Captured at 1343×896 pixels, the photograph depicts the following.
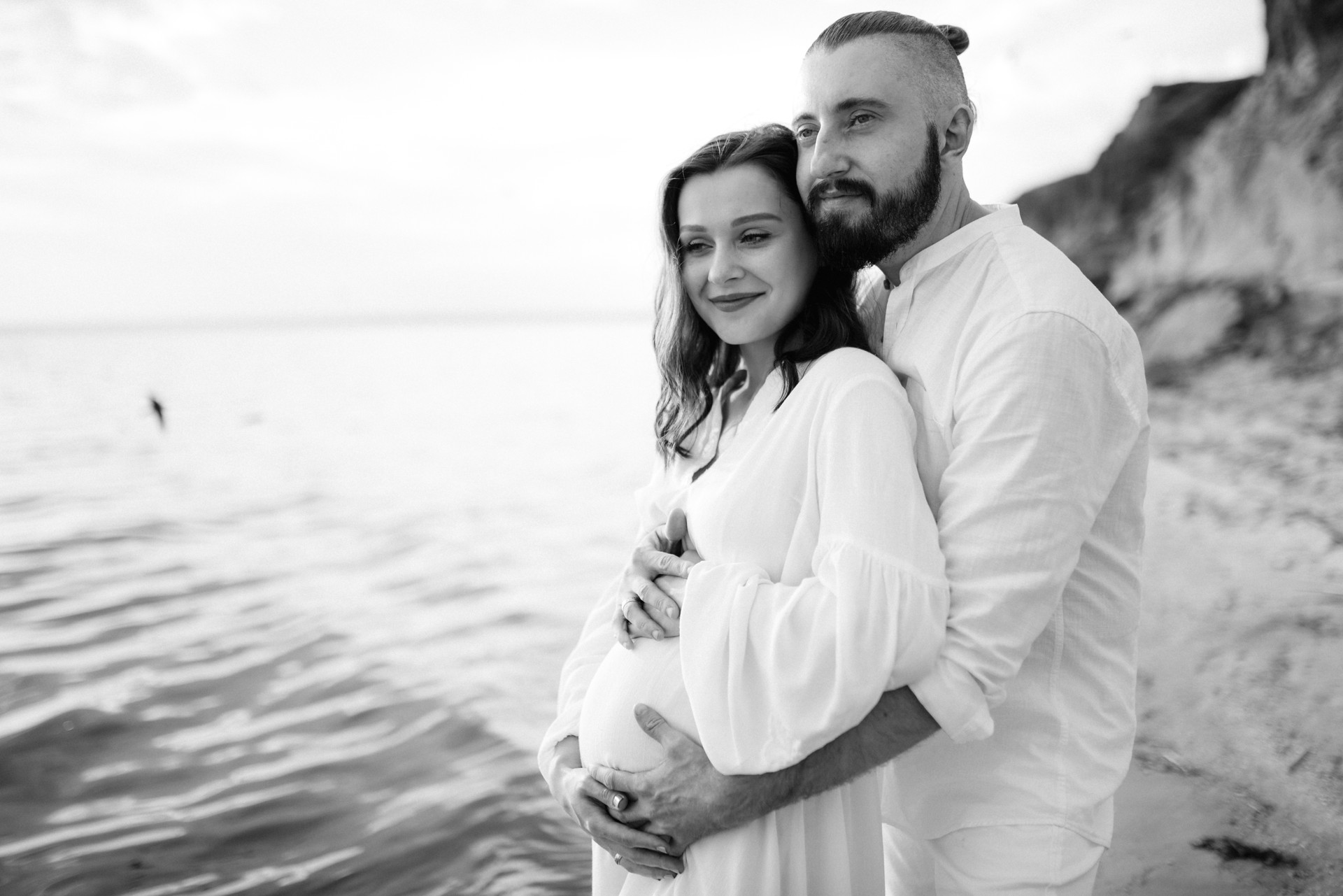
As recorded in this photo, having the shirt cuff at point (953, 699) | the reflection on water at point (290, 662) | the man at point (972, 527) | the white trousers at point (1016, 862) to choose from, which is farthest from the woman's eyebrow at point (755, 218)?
the reflection on water at point (290, 662)

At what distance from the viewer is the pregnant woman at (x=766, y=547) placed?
1924 mm

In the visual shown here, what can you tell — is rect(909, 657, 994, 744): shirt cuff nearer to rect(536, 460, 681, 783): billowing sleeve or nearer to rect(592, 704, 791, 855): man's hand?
rect(592, 704, 791, 855): man's hand

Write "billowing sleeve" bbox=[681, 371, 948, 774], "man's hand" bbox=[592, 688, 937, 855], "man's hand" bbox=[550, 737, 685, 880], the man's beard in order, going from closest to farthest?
"billowing sleeve" bbox=[681, 371, 948, 774] → "man's hand" bbox=[592, 688, 937, 855] → "man's hand" bbox=[550, 737, 685, 880] → the man's beard

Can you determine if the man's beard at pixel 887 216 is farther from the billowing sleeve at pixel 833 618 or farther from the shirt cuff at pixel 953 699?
the shirt cuff at pixel 953 699

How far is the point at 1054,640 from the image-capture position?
2.14 metres

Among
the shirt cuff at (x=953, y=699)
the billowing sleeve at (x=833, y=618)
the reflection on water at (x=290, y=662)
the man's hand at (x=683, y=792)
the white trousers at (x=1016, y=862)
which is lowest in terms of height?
the reflection on water at (x=290, y=662)

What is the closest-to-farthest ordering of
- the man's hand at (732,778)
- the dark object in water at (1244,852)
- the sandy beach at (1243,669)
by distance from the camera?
1. the man's hand at (732,778)
2. the dark object in water at (1244,852)
3. the sandy beach at (1243,669)

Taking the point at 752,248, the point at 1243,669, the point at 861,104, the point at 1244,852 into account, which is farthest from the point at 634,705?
the point at 1243,669

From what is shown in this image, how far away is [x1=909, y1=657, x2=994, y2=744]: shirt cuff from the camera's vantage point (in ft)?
6.37

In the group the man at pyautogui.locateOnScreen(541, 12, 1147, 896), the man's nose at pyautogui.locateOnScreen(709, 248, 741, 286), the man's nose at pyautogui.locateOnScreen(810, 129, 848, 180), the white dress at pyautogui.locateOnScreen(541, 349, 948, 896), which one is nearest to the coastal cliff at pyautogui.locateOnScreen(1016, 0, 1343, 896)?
the man at pyautogui.locateOnScreen(541, 12, 1147, 896)

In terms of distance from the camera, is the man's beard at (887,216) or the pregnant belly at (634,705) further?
the man's beard at (887,216)

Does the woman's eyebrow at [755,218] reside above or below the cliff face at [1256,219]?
above

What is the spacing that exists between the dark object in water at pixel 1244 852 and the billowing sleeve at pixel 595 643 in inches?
94.7

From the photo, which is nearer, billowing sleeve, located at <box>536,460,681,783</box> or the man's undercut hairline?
the man's undercut hairline
